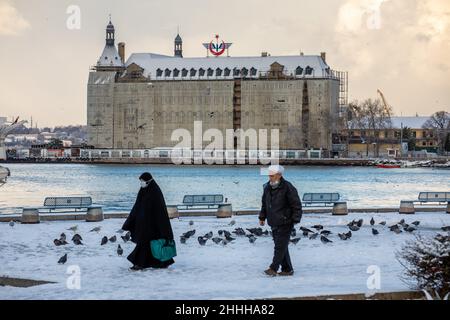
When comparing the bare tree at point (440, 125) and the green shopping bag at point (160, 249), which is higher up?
the bare tree at point (440, 125)

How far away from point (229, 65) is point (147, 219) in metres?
133

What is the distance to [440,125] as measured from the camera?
521 ft

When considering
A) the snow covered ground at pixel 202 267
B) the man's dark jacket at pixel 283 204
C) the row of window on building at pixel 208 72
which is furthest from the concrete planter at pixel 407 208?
the row of window on building at pixel 208 72

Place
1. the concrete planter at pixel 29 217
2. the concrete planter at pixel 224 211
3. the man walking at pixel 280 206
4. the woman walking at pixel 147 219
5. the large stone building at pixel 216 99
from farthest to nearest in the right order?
the large stone building at pixel 216 99
the concrete planter at pixel 224 211
the concrete planter at pixel 29 217
the woman walking at pixel 147 219
the man walking at pixel 280 206

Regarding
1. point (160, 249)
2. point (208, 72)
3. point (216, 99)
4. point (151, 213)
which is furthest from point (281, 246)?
point (208, 72)

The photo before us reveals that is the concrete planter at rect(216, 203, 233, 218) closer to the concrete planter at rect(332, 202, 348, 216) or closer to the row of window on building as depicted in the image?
the concrete planter at rect(332, 202, 348, 216)

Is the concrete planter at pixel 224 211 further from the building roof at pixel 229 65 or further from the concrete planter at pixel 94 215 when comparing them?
the building roof at pixel 229 65

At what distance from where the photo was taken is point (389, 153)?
154 metres

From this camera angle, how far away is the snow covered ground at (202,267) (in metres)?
14.1

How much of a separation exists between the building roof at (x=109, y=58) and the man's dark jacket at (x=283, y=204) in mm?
136617

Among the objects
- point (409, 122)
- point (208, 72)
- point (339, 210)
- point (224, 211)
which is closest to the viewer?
point (224, 211)

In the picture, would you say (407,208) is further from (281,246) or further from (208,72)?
(208,72)
